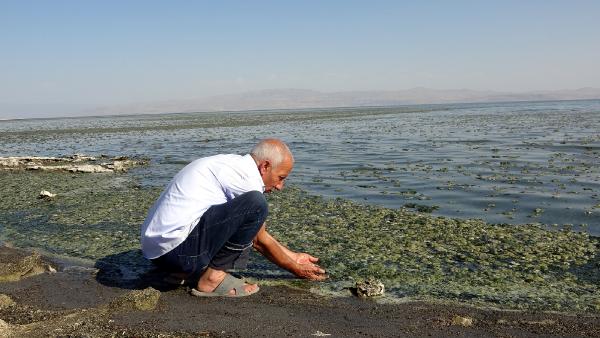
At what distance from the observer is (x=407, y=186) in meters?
10.8

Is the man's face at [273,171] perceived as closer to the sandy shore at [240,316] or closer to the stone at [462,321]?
the sandy shore at [240,316]

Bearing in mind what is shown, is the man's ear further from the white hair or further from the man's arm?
the man's arm

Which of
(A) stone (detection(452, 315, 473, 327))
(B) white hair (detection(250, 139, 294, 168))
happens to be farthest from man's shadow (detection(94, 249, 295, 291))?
(A) stone (detection(452, 315, 473, 327))

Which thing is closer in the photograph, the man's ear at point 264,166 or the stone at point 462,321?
the stone at point 462,321

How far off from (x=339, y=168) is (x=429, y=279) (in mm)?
8753

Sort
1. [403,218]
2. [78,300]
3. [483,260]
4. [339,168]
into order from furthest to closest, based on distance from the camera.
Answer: [339,168] → [403,218] → [483,260] → [78,300]

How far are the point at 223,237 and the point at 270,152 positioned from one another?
0.81 metres

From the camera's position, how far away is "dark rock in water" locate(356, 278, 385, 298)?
461cm

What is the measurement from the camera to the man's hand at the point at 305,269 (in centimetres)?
497

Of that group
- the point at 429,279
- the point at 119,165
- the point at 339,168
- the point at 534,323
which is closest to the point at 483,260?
the point at 429,279

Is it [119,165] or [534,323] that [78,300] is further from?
[119,165]

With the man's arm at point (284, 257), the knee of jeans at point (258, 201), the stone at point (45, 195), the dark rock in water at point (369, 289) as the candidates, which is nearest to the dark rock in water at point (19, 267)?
the man's arm at point (284, 257)

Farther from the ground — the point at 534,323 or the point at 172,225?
the point at 172,225

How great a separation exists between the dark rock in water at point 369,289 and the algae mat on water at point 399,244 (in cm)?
20
